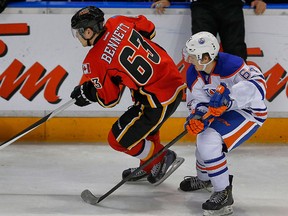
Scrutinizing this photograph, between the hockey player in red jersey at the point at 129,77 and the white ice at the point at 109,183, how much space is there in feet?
0.90

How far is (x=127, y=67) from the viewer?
3.77 m

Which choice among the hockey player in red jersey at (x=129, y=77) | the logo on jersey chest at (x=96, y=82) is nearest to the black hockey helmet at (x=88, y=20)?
the hockey player in red jersey at (x=129, y=77)

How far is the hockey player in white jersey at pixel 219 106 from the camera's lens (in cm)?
348

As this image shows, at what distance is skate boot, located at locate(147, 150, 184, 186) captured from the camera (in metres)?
4.07

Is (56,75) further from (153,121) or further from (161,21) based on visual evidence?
(153,121)

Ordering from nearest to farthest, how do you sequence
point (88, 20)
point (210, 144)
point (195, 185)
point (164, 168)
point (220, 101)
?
1. point (220, 101)
2. point (210, 144)
3. point (88, 20)
4. point (195, 185)
5. point (164, 168)

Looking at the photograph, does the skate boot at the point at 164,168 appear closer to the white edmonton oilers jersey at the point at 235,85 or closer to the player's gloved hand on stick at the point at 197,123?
the white edmonton oilers jersey at the point at 235,85

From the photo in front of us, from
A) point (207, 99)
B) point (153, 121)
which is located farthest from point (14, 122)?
point (207, 99)

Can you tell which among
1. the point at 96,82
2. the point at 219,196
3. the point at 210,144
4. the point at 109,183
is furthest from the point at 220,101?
the point at 109,183

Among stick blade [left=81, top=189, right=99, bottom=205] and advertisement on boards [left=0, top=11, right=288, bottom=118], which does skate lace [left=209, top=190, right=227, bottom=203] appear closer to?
stick blade [left=81, top=189, right=99, bottom=205]

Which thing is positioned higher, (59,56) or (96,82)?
(96,82)

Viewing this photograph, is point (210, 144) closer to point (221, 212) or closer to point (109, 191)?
point (221, 212)

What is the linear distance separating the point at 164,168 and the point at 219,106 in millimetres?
782

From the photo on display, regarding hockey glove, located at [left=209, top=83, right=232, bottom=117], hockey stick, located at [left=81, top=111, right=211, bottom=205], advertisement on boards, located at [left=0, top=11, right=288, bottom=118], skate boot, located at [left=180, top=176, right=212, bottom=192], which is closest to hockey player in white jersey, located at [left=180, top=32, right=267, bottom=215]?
hockey glove, located at [left=209, top=83, right=232, bottom=117]
